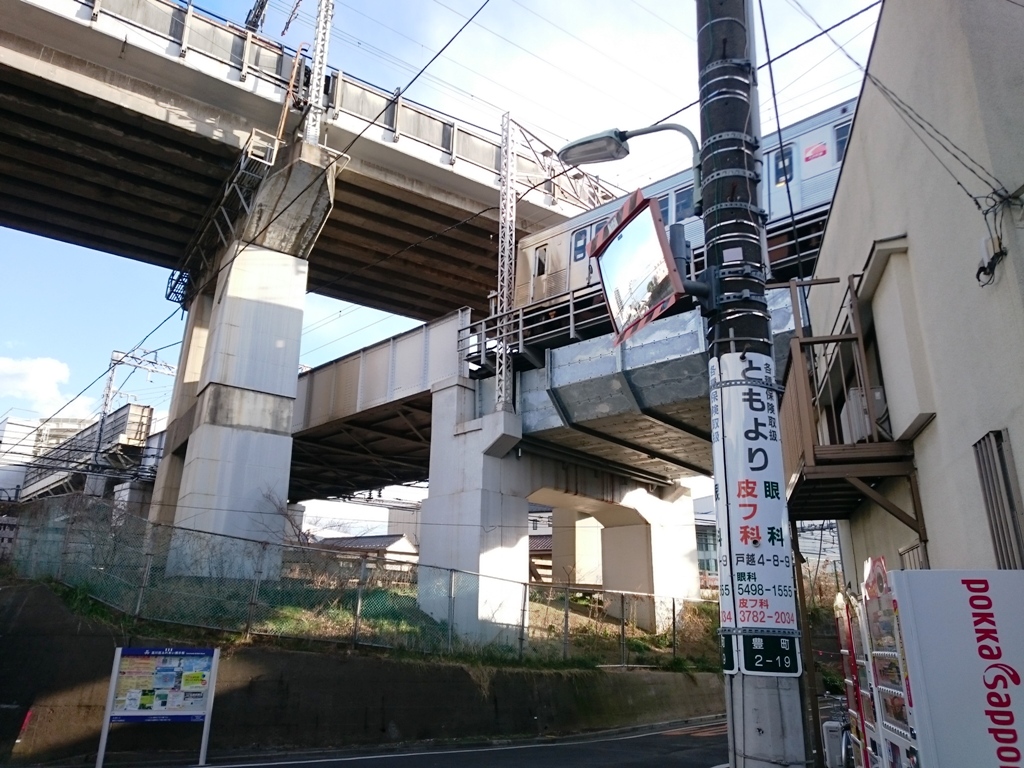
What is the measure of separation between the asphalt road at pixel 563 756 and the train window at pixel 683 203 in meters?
11.7

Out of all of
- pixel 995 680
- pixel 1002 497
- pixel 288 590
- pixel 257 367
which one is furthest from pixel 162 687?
pixel 257 367

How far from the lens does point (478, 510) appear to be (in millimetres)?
19797

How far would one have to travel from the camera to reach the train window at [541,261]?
21.5 meters

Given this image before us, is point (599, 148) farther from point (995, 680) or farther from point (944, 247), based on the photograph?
point (995, 680)

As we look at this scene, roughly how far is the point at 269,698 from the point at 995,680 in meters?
10.5

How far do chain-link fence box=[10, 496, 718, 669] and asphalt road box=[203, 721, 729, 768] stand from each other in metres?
2.55

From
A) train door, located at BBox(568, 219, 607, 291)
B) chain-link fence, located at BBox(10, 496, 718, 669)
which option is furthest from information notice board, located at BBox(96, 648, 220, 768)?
train door, located at BBox(568, 219, 607, 291)

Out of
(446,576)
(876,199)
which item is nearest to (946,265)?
(876,199)

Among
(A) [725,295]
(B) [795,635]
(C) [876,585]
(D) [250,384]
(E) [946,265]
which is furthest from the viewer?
(D) [250,384]

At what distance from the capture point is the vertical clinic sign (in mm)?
5082

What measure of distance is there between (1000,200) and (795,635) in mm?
3893

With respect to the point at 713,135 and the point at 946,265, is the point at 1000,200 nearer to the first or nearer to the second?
the point at 946,265

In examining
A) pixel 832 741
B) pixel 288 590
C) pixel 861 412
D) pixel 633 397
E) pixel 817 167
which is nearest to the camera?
pixel 861 412

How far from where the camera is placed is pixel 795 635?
200 inches
